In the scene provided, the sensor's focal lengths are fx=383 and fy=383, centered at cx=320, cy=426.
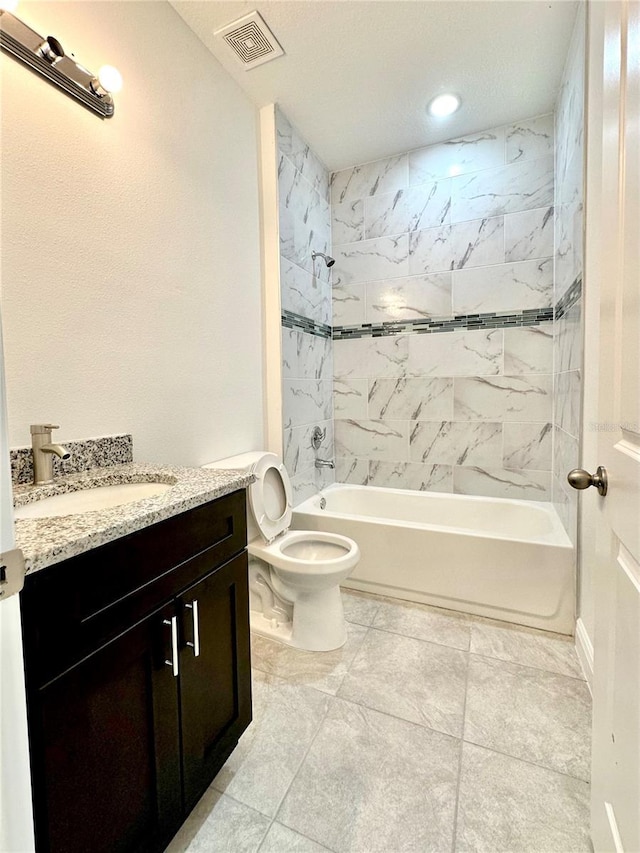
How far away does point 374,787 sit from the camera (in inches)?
44.6

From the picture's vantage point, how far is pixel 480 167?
251 centimetres

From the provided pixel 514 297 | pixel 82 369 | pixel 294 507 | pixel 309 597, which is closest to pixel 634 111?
pixel 82 369

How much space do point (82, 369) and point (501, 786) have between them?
1823mm

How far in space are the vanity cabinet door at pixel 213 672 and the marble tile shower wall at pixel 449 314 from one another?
194cm

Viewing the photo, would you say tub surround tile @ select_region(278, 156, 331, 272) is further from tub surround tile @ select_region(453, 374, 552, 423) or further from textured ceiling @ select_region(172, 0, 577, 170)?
tub surround tile @ select_region(453, 374, 552, 423)

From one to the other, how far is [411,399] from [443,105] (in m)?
1.76

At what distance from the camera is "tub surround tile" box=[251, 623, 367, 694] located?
157 centimetres

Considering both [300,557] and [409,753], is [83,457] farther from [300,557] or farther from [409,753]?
[409,753]

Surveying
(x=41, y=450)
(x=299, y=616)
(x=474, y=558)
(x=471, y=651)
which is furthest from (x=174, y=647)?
(x=474, y=558)

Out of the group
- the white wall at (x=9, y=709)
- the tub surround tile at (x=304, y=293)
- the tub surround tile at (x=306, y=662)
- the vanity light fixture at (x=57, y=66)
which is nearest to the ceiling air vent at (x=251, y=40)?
the vanity light fixture at (x=57, y=66)

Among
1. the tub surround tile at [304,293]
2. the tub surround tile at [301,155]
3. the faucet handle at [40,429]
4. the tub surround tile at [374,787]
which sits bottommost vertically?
the tub surround tile at [374,787]

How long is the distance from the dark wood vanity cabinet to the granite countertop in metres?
0.03

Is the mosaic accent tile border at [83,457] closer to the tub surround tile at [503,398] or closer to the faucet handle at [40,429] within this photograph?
the faucet handle at [40,429]

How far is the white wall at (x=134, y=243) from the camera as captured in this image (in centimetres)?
112
